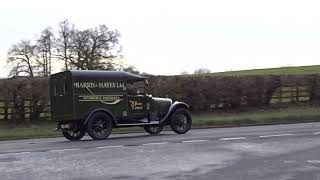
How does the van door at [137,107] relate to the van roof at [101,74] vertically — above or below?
below

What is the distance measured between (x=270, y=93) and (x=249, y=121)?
25.0 feet

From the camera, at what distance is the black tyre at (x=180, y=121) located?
23.6 metres

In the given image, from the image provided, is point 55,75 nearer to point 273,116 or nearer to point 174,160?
point 174,160

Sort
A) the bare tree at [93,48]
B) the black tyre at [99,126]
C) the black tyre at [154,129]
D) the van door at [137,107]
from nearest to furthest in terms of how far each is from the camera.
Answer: the black tyre at [99,126], the van door at [137,107], the black tyre at [154,129], the bare tree at [93,48]

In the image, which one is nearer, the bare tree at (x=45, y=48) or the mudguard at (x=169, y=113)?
the mudguard at (x=169, y=113)

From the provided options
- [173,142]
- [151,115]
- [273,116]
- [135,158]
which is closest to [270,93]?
Result: [273,116]

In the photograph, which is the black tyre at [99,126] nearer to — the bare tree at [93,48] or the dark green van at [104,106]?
the dark green van at [104,106]

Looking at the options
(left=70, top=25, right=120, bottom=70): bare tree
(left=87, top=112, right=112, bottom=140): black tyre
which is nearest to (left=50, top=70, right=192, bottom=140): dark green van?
(left=87, top=112, right=112, bottom=140): black tyre

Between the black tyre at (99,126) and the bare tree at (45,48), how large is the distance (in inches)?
2105

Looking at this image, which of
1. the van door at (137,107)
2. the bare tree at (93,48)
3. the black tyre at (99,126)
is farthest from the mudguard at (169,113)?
the bare tree at (93,48)

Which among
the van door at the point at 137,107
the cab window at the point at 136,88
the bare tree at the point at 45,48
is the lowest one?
the van door at the point at 137,107

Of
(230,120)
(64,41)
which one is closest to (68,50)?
(64,41)

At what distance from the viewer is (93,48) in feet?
239

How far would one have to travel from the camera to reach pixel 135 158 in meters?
14.0
